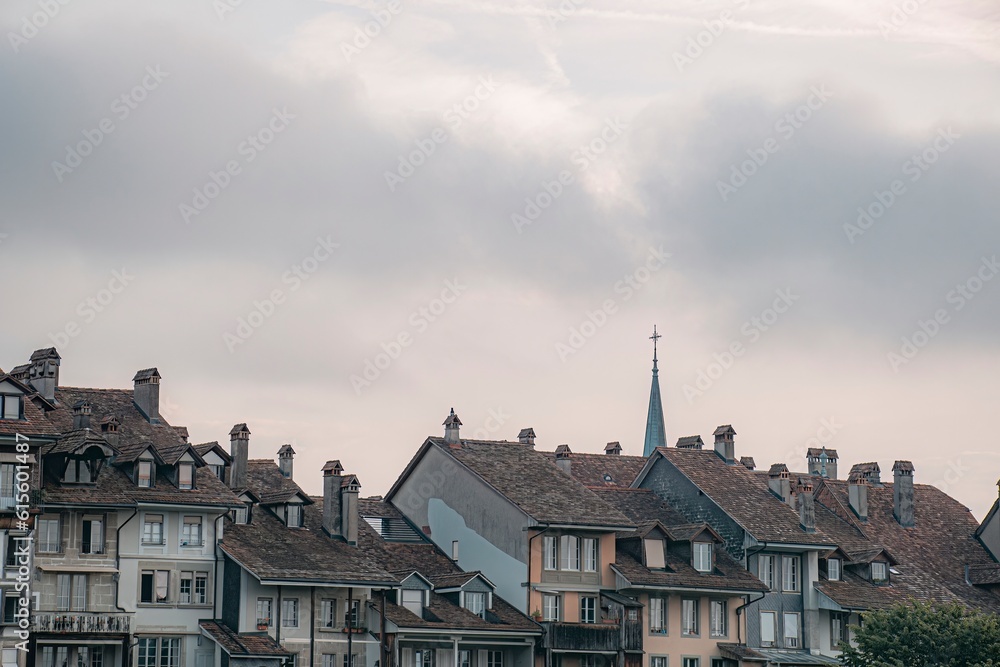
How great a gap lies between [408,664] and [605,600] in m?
12.1

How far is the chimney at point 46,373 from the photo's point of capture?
8894 centimetres

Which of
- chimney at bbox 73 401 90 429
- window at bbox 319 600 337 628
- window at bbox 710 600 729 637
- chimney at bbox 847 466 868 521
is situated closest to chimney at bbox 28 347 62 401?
chimney at bbox 73 401 90 429

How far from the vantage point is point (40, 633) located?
8088cm

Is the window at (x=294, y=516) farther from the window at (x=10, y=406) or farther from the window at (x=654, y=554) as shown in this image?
the window at (x=654, y=554)

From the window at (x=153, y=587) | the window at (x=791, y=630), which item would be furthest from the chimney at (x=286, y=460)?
the window at (x=791, y=630)

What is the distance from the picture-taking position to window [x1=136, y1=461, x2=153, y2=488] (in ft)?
279

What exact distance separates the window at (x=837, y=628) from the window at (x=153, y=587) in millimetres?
40912

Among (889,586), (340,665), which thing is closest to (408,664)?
(340,665)

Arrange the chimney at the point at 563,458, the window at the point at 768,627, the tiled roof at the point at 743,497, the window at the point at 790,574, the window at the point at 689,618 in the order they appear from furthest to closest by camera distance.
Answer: the chimney at the point at 563,458 → the window at the point at 790,574 → the tiled roof at the point at 743,497 → the window at the point at 768,627 → the window at the point at 689,618

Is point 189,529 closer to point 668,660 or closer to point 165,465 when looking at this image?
point 165,465

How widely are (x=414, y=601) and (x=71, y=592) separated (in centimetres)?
1805

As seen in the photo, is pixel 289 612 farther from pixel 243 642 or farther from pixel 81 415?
pixel 81 415

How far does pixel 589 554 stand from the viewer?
97.4m

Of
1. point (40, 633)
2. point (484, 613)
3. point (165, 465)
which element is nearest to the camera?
point (40, 633)
